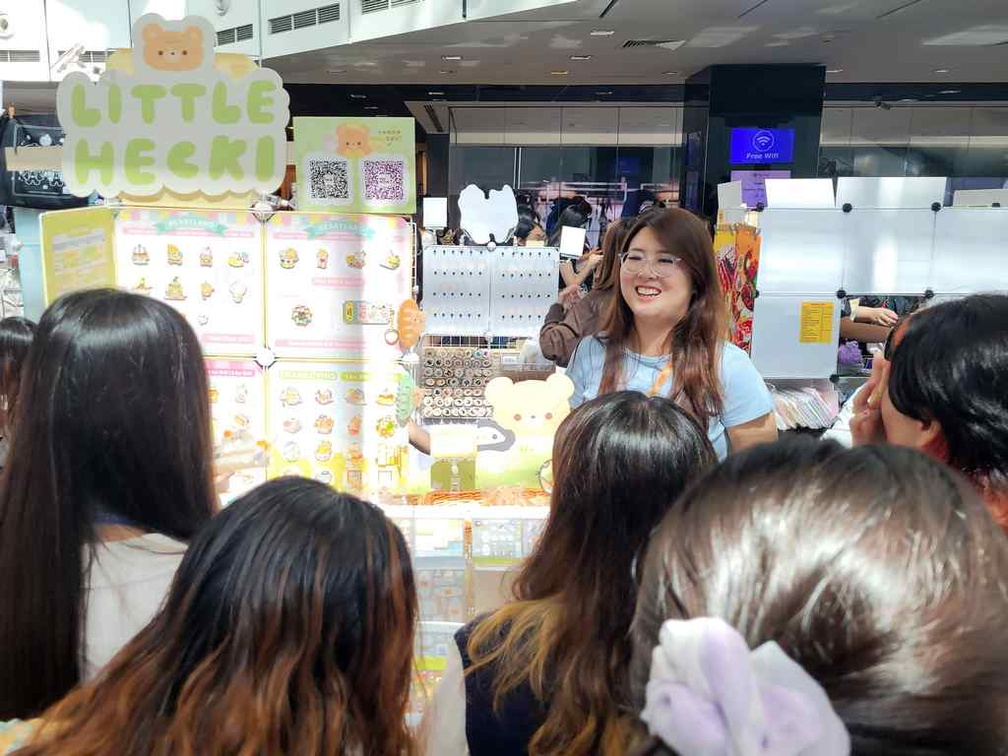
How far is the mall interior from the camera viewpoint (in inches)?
20.4

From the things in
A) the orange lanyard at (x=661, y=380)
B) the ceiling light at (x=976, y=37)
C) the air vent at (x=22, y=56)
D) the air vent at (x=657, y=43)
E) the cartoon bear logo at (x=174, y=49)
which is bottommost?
the orange lanyard at (x=661, y=380)

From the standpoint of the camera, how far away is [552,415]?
1.94 m

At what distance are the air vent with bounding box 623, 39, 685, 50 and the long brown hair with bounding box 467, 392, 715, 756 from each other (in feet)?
21.2

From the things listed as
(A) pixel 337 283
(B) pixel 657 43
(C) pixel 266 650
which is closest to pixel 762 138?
(B) pixel 657 43

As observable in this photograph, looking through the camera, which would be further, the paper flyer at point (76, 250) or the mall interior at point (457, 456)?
the paper flyer at point (76, 250)

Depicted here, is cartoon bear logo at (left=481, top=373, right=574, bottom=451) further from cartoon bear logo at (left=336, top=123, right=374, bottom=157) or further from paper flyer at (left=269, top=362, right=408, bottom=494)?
cartoon bear logo at (left=336, top=123, right=374, bottom=157)

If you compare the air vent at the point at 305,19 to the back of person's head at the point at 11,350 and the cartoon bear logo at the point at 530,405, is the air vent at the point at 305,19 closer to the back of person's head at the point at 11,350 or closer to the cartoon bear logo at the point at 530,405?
the back of person's head at the point at 11,350

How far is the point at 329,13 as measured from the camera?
23.6 feet

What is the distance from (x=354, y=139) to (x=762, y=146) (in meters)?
6.68

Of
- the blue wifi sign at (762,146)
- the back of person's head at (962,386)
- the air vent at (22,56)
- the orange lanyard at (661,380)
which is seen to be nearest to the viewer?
the back of person's head at (962,386)

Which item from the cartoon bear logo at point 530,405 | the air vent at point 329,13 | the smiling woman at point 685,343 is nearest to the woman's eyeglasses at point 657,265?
the smiling woman at point 685,343

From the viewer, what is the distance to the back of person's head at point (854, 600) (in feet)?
1.59

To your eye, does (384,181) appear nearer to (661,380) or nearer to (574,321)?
(661,380)

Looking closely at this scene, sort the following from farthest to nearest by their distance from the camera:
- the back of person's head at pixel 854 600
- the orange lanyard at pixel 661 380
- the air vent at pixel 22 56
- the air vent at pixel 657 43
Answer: the air vent at pixel 22 56, the air vent at pixel 657 43, the orange lanyard at pixel 661 380, the back of person's head at pixel 854 600
